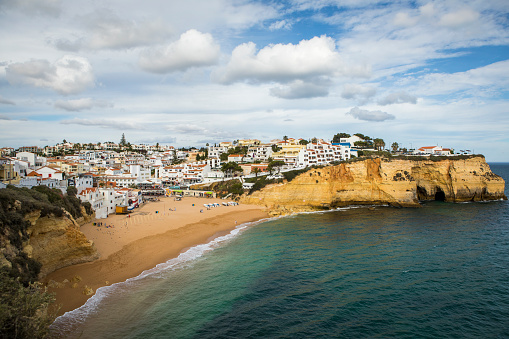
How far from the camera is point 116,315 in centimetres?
1919

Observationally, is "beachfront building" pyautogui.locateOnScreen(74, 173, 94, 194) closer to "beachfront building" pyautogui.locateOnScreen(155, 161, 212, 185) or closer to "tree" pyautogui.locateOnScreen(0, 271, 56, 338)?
"beachfront building" pyautogui.locateOnScreen(155, 161, 212, 185)

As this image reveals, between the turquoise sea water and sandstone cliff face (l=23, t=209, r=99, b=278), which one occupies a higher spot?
sandstone cliff face (l=23, t=209, r=99, b=278)

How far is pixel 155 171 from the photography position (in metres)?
105

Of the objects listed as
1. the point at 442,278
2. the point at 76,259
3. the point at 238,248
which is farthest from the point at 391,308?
the point at 76,259

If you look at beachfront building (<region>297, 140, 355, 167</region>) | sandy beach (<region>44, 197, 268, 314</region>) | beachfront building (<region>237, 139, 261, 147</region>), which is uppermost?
beachfront building (<region>237, 139, 261, 147</region>)

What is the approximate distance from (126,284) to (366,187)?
50626mm

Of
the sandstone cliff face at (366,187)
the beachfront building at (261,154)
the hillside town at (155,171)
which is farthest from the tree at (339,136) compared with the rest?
the sandstone cliff face at (366,187)

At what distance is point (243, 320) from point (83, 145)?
577ft

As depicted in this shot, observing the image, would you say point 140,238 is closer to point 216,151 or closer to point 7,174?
point 7,174

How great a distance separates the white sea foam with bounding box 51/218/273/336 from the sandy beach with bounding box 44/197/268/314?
640 mm

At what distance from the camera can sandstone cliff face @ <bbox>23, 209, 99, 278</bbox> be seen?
22969mm

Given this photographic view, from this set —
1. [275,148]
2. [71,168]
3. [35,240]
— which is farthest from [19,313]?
[275,148]

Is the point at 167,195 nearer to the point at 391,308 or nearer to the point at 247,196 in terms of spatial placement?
the point at 247,196

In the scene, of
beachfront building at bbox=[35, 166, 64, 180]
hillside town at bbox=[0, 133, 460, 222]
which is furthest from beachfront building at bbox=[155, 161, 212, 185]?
beachfront building at bbox=[35, 166, 64, 180]
